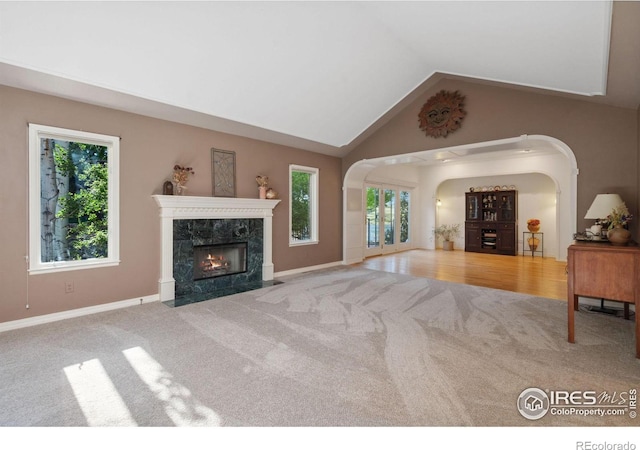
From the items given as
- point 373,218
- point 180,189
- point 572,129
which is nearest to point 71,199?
point 180,189

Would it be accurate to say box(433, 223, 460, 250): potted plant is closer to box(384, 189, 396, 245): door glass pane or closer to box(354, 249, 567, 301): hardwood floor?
box(354, 249, 567, 301): hardwood floor

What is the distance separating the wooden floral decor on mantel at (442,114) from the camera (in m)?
5.32

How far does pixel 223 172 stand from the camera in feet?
16.7

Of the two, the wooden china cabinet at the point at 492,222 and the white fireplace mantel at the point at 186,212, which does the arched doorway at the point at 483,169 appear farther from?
the white fireplace mantel at the point at 186,212

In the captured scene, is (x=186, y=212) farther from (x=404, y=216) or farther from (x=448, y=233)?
(x=448, y=233)

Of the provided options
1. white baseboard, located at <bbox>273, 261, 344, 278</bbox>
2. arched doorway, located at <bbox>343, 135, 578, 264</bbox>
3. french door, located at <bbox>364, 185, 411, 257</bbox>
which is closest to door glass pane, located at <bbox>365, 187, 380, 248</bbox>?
french door, located at <bbox>364, 185, 411, 257</bbox>

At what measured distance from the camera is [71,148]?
148 inches

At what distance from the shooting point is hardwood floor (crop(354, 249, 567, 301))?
202 inches

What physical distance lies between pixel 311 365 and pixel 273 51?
349 centimetres

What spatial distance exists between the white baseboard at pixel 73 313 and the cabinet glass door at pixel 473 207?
9096 millimetres

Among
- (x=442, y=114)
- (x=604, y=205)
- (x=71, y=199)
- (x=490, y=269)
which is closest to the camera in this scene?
(x=604, y=205)

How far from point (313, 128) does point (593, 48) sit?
148 inches

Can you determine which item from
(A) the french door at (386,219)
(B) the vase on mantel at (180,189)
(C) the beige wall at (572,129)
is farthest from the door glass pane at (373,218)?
(B) the vase on mantel at (180,189)
